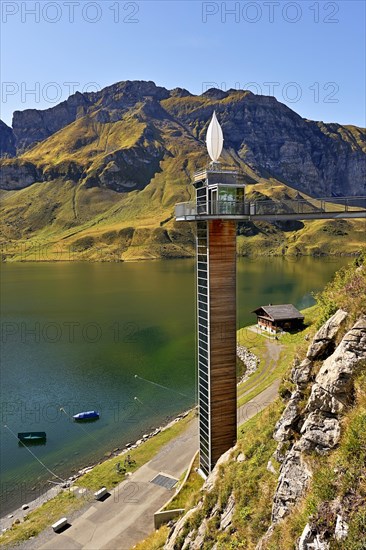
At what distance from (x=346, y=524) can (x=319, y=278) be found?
13153 centimetres

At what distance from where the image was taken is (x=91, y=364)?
56312 mm

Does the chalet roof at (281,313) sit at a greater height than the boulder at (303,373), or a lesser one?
lesser

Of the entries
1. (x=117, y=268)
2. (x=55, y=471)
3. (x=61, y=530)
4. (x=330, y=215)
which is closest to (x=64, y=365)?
(x=55, y=471)

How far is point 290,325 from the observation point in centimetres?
6128

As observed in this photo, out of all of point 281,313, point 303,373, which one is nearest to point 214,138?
point 303,373

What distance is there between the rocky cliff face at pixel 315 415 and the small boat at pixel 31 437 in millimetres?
28234

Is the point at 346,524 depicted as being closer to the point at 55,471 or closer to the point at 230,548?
the point at 230,548

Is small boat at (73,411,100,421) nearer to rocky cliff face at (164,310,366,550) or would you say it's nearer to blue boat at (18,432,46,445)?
blue boat at (18,432,46,445)

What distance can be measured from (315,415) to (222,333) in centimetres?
1016

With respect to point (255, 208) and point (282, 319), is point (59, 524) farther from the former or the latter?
point (282, 319)

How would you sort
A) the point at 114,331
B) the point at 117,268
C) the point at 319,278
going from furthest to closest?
the point at 117,268
the point at 319,278
the point at 114,331

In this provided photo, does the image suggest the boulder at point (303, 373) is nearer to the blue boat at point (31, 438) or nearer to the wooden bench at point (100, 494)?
the wooden bench at point (100, 494)

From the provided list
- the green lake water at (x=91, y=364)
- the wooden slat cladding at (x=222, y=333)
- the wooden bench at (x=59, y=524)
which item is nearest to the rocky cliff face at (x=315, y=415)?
the wooden slat cladding at (x=222, y=333)

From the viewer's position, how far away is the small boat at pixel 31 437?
37188mm
